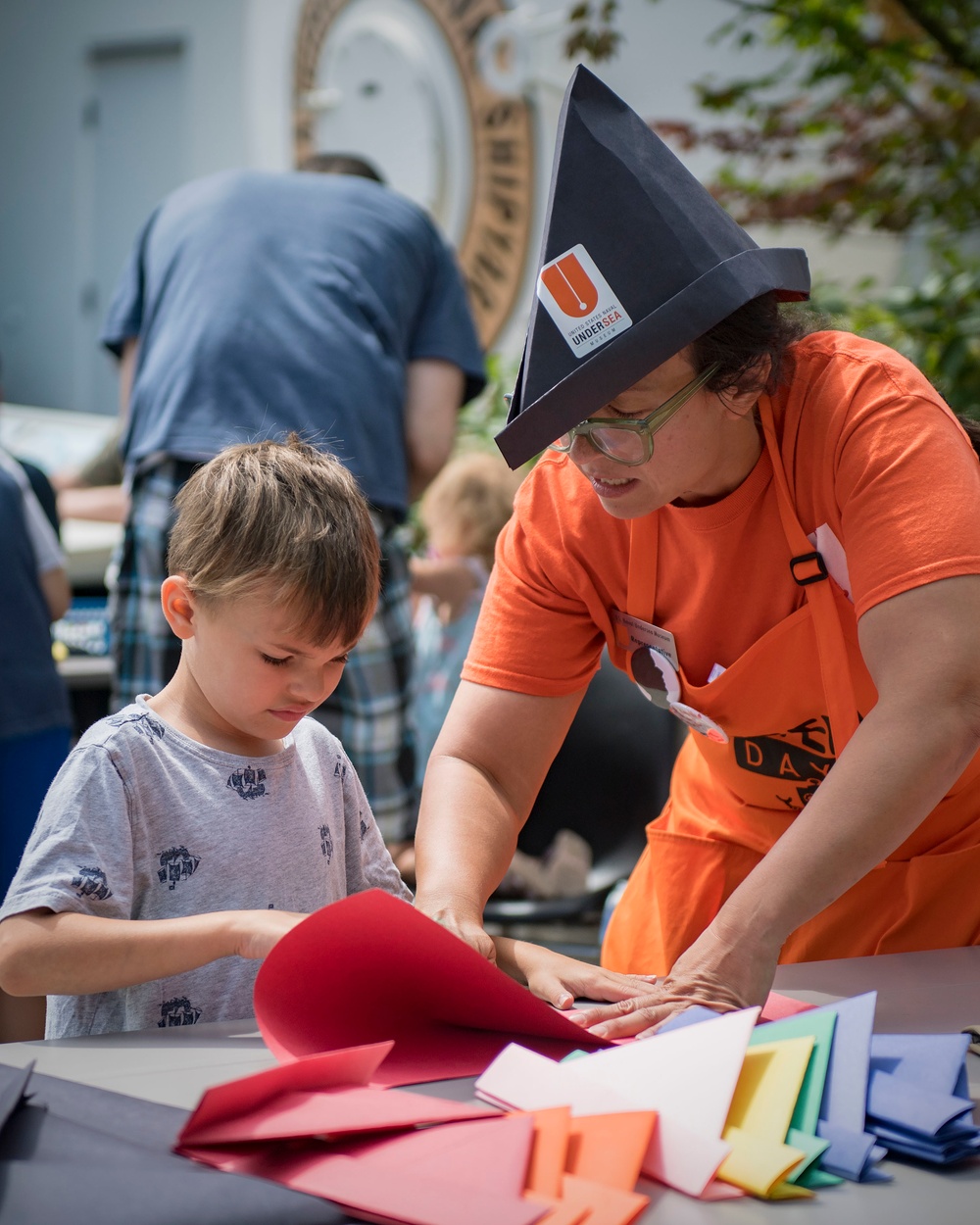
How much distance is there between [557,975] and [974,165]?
3.34 metres

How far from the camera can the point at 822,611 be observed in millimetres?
1259

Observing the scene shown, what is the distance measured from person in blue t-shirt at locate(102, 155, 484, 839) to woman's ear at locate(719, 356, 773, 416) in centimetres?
115

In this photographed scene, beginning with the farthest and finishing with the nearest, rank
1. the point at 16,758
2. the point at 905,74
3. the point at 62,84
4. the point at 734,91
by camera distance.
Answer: the point at 62,84 → the point at 734,91 → the point at 905,74 → the point at 16,758

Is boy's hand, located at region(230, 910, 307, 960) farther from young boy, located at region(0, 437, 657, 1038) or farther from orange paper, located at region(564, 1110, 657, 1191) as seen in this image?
orange paper, located at region(564, 1110, 657, 1191)

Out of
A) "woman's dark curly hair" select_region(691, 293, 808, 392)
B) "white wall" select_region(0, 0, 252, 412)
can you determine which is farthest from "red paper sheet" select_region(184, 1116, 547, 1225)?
"white wall" select_region(0, 0, 252, 412)

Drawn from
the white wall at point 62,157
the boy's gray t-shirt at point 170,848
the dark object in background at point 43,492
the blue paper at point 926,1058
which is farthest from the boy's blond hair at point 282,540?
the white wall at point 62,157

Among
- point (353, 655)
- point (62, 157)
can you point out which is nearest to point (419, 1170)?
point (353, 655)

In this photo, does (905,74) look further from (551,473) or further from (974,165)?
(551,473)

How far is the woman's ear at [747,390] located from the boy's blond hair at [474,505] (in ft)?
6.16

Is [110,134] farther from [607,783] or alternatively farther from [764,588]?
[764,588]

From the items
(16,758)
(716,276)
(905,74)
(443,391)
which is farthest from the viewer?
(905,74)

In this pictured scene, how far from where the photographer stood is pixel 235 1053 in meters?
0.97

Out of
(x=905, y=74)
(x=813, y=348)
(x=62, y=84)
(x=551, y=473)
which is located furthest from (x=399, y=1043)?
(x=62, y=84)

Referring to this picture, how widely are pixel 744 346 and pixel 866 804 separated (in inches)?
17.2
